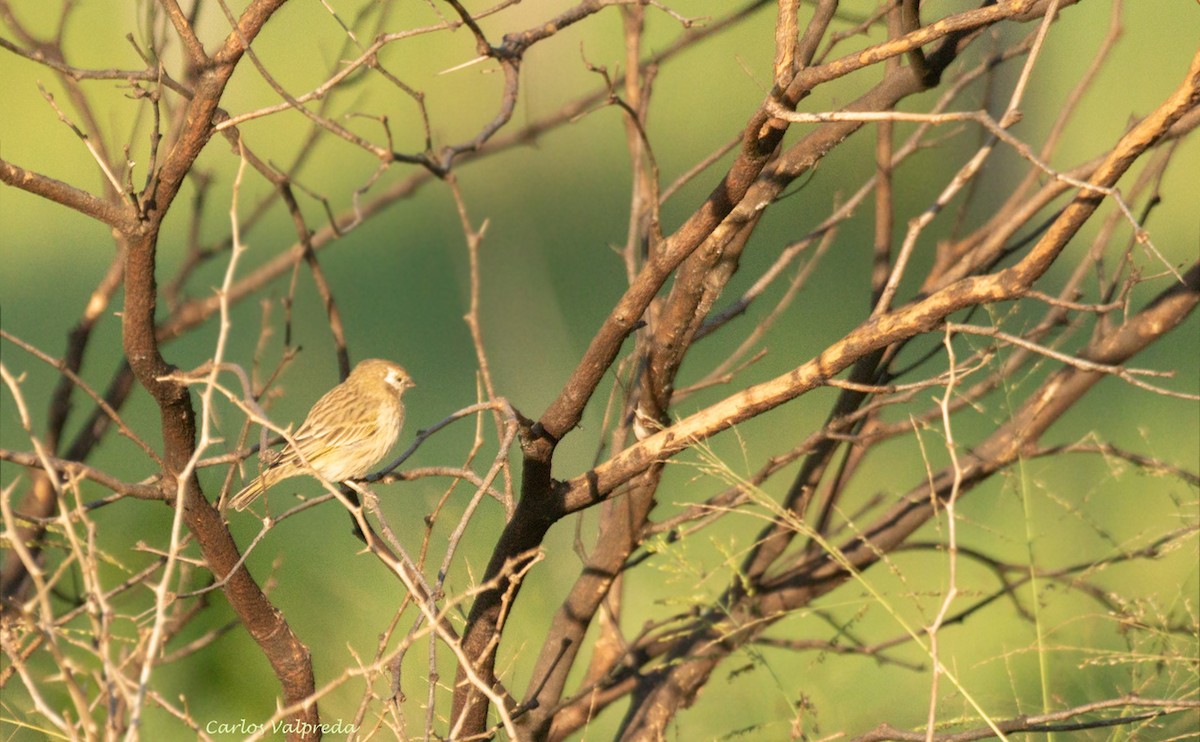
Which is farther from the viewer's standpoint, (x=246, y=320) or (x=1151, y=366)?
(x=246, y=320)

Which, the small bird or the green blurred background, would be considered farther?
the green blurred background

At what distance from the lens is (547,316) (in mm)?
5598

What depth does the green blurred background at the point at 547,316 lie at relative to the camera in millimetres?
4059

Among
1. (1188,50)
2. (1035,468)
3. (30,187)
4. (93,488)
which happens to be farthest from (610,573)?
(1188,50)

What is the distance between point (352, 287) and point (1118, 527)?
402 centimetres

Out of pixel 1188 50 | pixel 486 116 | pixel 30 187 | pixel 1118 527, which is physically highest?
pixel 30 187

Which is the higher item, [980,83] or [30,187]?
[30,187]

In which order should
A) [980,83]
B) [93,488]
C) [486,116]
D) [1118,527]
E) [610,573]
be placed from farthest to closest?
1. [486,116]
2. [980,83]
3. [1118,527]
4. [93,488]
5. [610,573]

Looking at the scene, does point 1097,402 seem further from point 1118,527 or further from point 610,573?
point 610,573

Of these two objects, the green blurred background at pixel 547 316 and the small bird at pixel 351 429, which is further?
the green blurred background at pixel 547 316

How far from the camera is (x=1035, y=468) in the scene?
523 cm

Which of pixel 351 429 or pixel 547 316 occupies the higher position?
pixel 351 429

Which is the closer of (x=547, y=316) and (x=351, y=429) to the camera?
(x=351, y=429)

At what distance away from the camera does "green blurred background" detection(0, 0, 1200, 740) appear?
4.06m
